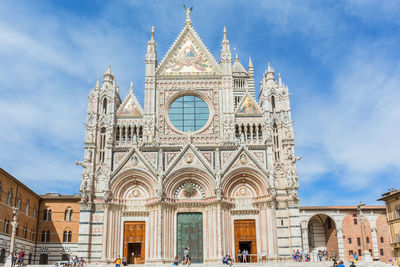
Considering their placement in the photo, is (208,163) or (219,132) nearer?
(208,163)

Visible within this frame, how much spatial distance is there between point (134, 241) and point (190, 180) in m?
6.90

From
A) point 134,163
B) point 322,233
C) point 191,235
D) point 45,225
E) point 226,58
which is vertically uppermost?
point 226,58

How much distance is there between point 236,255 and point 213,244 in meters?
2.22

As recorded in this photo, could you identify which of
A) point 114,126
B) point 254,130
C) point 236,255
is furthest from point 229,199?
point 114,126

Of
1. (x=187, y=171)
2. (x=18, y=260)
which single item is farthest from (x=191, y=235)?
(x=18, y=260)

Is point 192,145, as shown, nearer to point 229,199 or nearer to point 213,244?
point 229,199

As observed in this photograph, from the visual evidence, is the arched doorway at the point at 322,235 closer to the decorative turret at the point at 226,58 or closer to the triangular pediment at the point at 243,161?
the triangular pediment at the point at 243,161

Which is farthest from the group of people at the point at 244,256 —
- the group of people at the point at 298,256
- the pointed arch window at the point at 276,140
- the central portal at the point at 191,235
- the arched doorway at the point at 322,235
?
the arched doorway at the point at 322,235

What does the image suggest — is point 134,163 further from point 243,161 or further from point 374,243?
point 374,243

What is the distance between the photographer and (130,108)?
119ft

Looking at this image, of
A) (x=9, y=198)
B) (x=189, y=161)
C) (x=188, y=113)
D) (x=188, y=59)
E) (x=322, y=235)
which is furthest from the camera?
(x=322, y=235)

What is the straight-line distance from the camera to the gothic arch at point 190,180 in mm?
33031

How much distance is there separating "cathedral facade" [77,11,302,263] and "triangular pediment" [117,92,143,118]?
9 cm

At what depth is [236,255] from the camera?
104 feet
